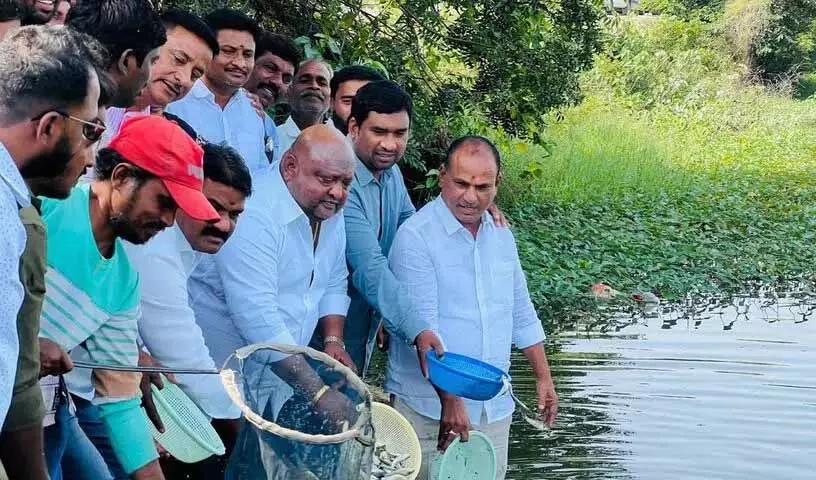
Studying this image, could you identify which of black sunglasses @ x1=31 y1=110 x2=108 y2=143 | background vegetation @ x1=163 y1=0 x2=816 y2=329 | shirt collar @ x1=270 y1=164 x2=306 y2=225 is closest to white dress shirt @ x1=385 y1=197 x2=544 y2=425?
shirt collar @ x1=270 y1=164 x2=306 y2=225

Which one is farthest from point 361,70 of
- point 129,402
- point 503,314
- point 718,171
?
point 718,171

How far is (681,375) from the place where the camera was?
991 cm

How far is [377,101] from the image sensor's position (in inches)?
221

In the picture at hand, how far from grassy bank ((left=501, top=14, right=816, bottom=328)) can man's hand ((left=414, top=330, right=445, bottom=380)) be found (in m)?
5.81

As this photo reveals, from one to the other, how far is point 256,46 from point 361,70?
55 centimetres

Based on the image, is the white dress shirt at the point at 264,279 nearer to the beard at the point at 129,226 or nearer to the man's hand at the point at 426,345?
the man's hand at the point at 426,345

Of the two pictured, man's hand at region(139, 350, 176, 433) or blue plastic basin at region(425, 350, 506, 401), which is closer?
man's hand at region(139, 350, 176, 433)

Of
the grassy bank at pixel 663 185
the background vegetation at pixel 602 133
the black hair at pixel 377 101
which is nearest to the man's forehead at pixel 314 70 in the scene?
the black hair at pixel 377 101

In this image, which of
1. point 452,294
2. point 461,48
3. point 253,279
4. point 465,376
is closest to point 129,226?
point 253,279

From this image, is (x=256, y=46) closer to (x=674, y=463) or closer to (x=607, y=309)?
(x=674, y=463)

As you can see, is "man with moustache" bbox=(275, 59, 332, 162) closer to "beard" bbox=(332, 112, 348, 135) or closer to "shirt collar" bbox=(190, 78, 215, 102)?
"beard" bbox=(332, 112, 348, 135)

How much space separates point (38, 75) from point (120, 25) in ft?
4.85

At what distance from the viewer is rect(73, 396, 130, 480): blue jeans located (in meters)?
3.62

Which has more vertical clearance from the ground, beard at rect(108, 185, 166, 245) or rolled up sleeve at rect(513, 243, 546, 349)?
beard at rect(108, 185, 166, 245)
